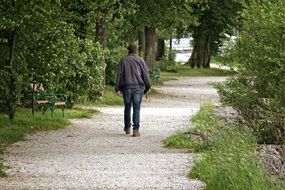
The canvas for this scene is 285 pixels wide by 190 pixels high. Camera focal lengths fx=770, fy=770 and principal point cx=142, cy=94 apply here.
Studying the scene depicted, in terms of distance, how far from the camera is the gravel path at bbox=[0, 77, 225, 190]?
9.88 metres

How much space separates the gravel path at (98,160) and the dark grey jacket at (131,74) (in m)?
1.10

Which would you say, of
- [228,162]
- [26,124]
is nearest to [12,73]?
[26,124]

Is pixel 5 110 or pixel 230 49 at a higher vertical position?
pixel 230 49

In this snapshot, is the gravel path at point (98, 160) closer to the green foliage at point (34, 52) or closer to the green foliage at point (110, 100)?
the green foliage at point (34, 52)

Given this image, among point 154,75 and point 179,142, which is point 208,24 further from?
point 179,142

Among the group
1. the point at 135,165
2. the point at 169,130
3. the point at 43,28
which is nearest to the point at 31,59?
the point at 43,28

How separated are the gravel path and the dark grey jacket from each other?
110cm

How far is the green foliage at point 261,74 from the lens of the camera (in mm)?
14125

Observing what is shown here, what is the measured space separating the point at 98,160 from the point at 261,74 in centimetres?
407

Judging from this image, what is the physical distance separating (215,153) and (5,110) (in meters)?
8.72

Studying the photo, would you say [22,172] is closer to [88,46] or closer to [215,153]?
[215,153]

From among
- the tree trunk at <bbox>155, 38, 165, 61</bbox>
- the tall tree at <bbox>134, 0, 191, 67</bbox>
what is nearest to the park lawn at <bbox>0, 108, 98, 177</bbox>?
the tall tree at <bbox>134, 0, 191, 67</bbox>

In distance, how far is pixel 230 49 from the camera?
15.6m

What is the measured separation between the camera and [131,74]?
638 inches
